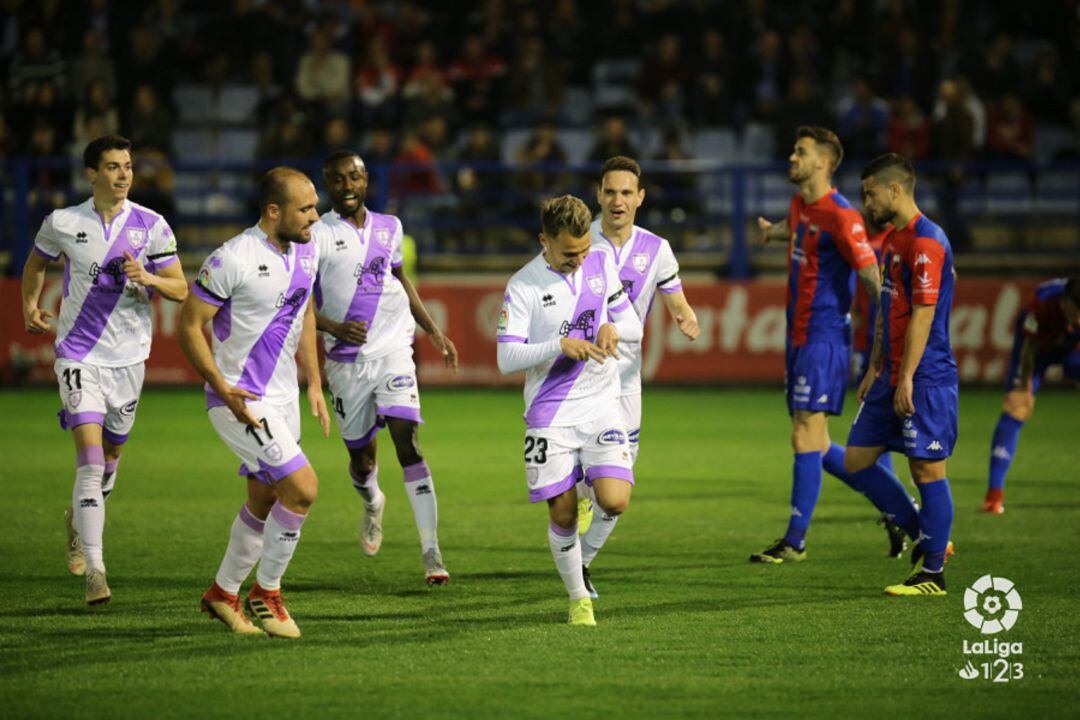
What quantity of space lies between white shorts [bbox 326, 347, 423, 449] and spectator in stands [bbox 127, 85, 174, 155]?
13668mm

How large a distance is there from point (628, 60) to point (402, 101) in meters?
3.66

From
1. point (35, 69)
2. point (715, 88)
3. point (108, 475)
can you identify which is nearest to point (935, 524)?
point (108, 475)

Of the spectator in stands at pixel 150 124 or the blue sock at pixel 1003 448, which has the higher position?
the spectator in stands at pixel 150 124

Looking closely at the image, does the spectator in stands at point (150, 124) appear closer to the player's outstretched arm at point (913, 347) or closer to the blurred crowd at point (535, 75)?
the blurred crowd at point (535, 75)

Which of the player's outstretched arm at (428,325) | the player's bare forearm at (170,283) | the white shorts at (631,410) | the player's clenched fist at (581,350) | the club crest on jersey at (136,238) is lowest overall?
the white shorts at (631,410)

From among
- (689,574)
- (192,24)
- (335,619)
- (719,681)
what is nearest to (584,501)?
(689,574)

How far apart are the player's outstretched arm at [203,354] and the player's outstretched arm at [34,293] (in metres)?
1.90

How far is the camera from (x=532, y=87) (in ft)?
75.6

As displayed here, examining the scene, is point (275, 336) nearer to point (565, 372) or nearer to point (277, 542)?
point (277, 542)

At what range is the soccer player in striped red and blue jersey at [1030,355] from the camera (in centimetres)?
Answer: 1148

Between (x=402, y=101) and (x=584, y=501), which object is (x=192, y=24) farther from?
(x=584, y=501)

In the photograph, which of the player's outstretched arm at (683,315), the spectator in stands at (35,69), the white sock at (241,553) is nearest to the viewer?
the white sock at (241,553)

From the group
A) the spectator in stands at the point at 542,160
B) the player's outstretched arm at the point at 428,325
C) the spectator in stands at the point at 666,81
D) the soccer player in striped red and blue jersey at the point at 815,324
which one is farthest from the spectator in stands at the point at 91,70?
the soccer player in striped red and blue jersey at the point at 815,324

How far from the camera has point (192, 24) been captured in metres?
25.4
